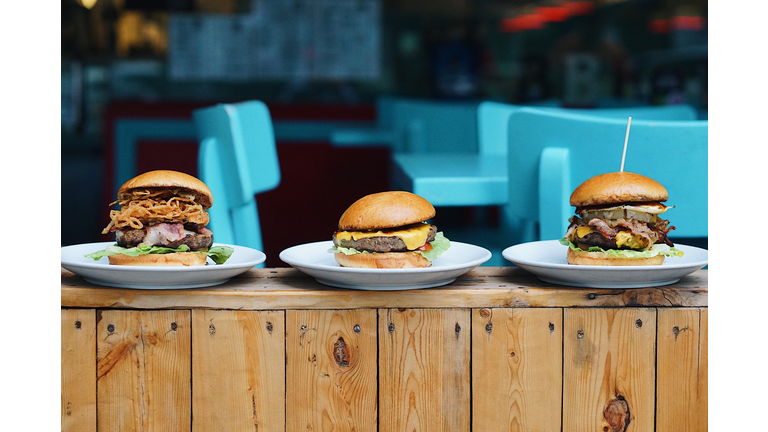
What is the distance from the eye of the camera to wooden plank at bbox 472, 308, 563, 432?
1191 millimetres

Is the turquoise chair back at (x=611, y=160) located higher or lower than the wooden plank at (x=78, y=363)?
higher

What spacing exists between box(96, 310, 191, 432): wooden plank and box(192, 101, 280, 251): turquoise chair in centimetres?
77

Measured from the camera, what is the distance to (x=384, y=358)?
1.19 meters

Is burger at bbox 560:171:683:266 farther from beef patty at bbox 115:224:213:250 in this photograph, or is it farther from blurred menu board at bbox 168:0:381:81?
blurred menu board at bbox 168:0:381:81

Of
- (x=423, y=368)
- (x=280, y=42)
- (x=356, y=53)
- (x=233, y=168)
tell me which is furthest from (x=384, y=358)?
(x=280, y=42)

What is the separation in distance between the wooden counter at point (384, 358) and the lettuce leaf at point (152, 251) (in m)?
0.06

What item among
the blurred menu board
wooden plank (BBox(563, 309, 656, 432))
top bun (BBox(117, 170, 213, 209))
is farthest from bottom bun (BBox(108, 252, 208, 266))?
the blurred menu board

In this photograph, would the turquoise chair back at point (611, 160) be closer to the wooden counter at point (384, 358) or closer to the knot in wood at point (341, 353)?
the wooden counter at point (384, 358)

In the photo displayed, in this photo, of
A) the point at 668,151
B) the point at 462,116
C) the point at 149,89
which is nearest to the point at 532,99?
the point at 462,116

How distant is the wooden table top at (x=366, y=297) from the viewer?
3.81 ft

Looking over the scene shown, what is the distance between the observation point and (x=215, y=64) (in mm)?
7406

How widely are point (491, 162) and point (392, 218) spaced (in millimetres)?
1270

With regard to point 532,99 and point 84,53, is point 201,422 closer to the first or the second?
point 532,99

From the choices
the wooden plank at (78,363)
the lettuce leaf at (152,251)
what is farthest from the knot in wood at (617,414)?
the wooden plank at (78,363)
